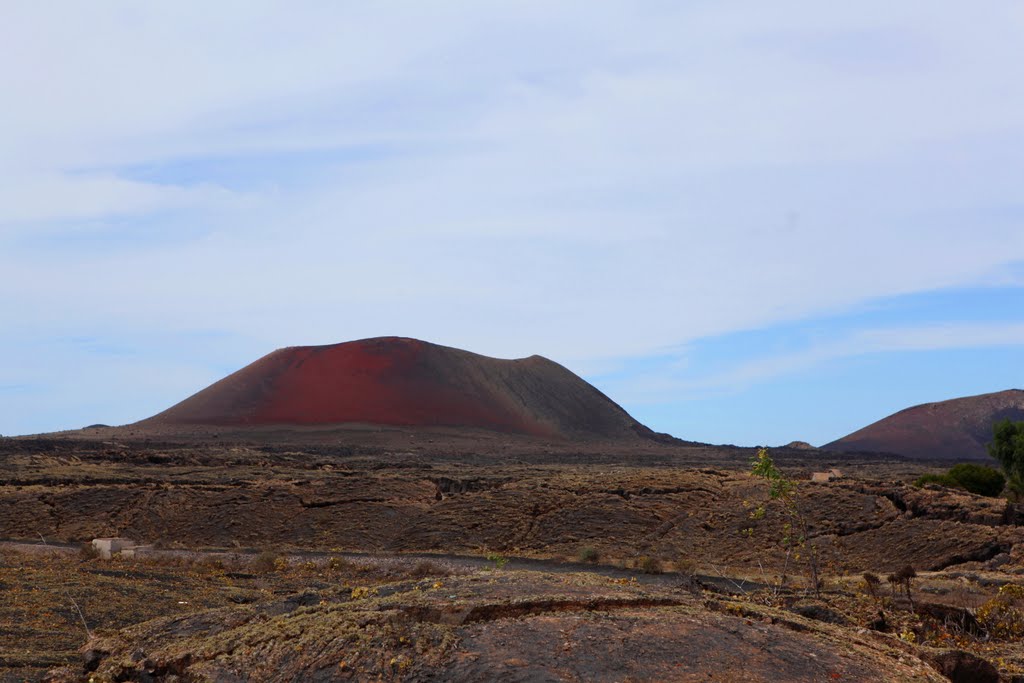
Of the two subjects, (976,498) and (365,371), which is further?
(365,371)

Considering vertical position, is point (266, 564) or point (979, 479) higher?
point (979, 479)

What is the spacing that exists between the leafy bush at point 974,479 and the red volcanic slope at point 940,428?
6254cm

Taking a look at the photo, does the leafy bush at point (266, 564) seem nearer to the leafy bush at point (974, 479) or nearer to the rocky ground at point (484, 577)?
the rocky ground at point (484, 577)

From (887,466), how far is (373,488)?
3633 centimetres

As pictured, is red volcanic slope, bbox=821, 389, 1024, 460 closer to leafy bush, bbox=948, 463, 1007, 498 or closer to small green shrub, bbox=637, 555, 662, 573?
leafy bush, bbox=948, 463, 1007, 498

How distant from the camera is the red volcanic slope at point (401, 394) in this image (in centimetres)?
8588

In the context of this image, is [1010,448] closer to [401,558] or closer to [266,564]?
[401,558]

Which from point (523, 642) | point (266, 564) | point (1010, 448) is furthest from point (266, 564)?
point (1010, 448)

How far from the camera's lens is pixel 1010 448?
3844 cm

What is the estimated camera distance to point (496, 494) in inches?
1151

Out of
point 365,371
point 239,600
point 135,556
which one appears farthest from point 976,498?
point 365,371

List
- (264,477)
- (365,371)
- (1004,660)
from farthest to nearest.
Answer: (365,371) < (264,477) < (1004,660)

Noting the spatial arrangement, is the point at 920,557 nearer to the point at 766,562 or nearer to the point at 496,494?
the point at 766,562

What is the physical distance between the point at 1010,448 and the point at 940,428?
6923cm
